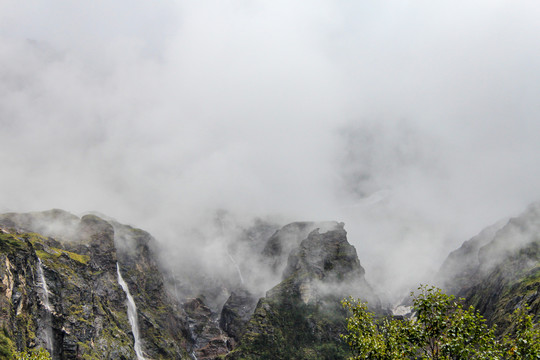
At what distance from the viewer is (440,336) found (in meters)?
45.9

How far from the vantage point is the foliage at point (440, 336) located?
41531 mm

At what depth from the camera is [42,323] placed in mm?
189875

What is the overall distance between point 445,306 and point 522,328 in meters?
7.71

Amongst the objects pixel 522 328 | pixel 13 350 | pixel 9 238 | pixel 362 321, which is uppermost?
pixel 9 238

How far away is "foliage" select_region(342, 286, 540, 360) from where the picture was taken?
136 feet

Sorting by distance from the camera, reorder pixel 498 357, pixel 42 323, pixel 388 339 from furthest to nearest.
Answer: pixel 42 323 → pixel 388 339 → pixel 498 357

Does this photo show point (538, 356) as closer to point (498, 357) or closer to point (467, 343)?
point (498, 357)

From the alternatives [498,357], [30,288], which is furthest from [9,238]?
[498,357]

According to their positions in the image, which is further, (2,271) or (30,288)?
(30,288)

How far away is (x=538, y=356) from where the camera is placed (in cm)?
3838

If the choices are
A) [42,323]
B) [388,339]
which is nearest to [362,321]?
[388,339]

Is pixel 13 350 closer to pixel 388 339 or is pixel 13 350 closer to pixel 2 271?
pixel 2 271

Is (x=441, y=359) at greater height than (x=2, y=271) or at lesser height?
lesser

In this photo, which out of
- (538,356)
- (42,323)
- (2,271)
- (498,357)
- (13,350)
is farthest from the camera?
(42,323)
